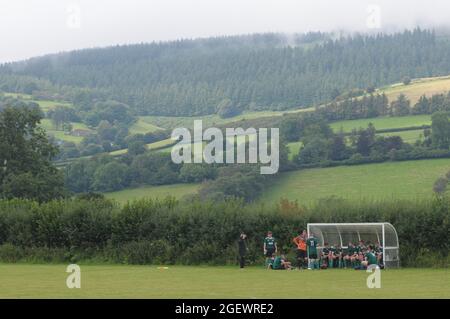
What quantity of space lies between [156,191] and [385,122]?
134 feet

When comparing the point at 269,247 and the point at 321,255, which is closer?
the point at 269,247

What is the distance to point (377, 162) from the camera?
110 m

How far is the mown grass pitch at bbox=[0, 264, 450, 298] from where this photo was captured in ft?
80.8

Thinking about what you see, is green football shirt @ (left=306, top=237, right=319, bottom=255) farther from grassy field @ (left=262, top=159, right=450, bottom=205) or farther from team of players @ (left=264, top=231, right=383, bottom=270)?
grassy field @ (left=262, top=159, right=450, bottom=205)

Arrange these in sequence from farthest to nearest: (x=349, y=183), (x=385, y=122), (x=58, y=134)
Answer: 1. (x=58, y=134)
2. (x=385, y=122)
3. (x=349, y=183)

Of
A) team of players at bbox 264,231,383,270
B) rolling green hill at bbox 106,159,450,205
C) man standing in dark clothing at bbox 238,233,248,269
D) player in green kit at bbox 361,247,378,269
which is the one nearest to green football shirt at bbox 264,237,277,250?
team of players at bbox 264,231,383,270

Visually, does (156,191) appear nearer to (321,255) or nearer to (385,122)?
(385,122)

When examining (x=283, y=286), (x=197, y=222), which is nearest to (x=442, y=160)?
(x=197, y=222)

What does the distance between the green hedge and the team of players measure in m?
2.55

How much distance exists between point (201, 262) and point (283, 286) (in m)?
16.4

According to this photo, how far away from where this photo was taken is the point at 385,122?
135 m

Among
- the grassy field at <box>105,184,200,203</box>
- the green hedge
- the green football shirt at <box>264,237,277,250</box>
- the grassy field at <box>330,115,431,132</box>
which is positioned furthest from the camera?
the grassy field at <box>330,115,431,132</box>

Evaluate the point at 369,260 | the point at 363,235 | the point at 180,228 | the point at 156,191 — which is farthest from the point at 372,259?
the point at 156,191

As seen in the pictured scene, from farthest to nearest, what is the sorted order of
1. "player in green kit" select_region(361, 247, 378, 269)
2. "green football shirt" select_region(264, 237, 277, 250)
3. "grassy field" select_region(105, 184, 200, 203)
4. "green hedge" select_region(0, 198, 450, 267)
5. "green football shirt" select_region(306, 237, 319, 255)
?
"grassy field" select_region(105, 184, 200, 203) → "green hedge" select_region(0, 198, 450, 267) → "green football shirt" select_region(264, 237, 277, 250) → "green football shirt" select_region(306, 237, 319, 255) → "player in green kit" select_region(361, 247, 378, 269)
